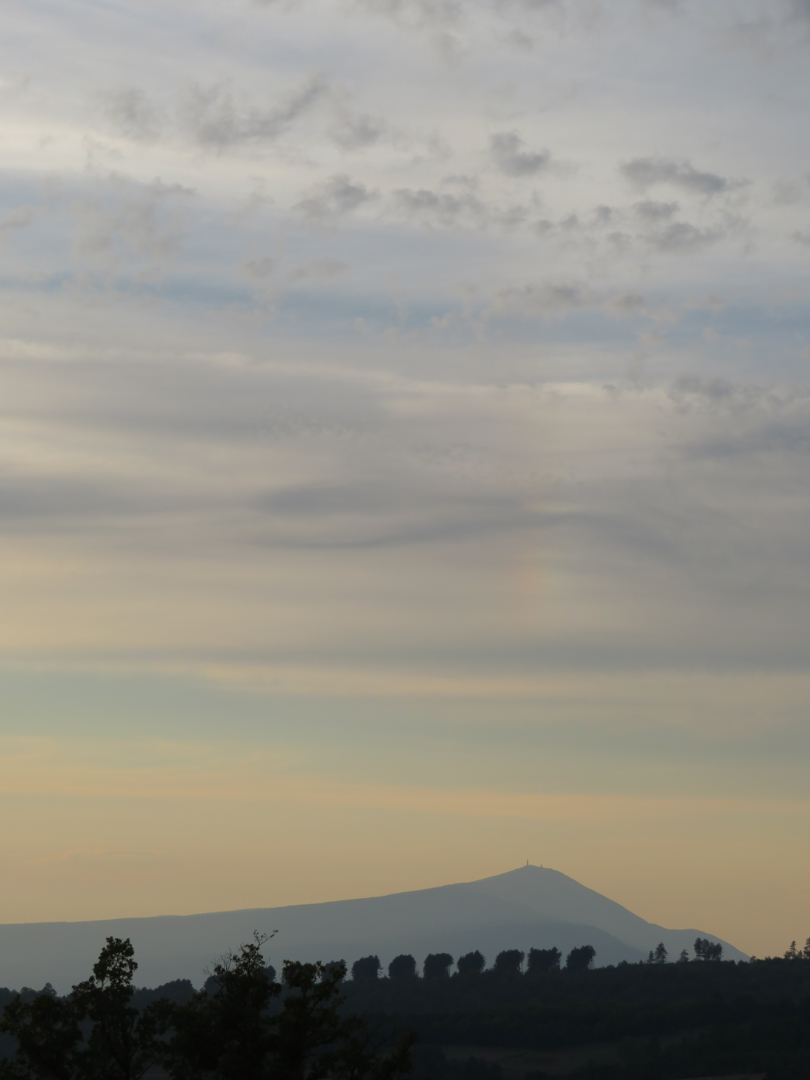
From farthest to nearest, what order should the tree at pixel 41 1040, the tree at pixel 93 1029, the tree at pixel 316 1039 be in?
the tree at pixel 316 1039 < the tree at pixel 93 1029 < the tree at pixel 41 1040

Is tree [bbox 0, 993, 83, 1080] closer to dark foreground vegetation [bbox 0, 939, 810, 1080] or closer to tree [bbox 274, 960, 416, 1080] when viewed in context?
dark foreground vegetation [bbox 0, 939, 810, 1080]

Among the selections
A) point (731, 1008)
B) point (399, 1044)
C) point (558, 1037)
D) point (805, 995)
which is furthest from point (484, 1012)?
point (399, 1044)

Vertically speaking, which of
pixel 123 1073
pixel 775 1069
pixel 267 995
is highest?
pixel 267 995

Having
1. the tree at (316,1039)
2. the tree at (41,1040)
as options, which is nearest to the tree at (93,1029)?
the tree at (41,1040)

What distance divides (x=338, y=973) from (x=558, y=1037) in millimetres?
131746

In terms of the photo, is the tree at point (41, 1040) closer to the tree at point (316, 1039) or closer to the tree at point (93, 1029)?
the tree at point (93, 1029)

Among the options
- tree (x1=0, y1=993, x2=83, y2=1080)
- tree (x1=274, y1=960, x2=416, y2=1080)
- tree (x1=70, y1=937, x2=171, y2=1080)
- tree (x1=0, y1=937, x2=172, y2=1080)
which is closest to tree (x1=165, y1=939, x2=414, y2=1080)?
tree (x1=274, y1=960, x2=416, y2=1080)

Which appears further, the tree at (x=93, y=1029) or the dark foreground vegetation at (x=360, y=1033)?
the dark foreground vegetation at (x=360, y=1033)

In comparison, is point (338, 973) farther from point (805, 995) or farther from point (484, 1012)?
point (805, 995)

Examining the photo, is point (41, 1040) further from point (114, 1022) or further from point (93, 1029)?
point (114, 1022)

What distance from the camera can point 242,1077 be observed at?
43.6 meters

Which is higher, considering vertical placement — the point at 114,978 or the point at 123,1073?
the point at 114,978

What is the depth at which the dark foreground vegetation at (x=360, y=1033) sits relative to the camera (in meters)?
43.6

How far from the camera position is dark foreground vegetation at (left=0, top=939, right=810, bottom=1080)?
4359 centimetres
